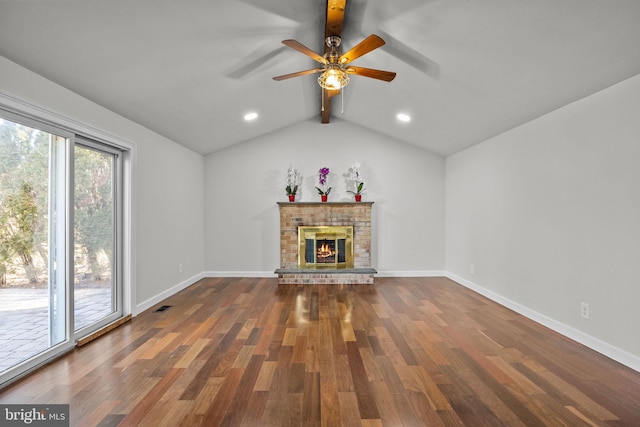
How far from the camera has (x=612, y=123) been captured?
265 cm

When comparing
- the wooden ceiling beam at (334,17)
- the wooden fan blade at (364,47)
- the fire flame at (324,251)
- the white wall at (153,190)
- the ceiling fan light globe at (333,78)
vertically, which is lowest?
the fire flame at (324,251)

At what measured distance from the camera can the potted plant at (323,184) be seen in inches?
228

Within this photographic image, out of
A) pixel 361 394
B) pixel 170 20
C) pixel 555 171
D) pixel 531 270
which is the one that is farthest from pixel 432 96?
pixel 361 394

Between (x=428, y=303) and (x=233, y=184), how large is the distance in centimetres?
383

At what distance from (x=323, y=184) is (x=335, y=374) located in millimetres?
3909

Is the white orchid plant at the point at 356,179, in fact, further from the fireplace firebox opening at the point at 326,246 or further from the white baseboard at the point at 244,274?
the white baseboard at the point at 244,274

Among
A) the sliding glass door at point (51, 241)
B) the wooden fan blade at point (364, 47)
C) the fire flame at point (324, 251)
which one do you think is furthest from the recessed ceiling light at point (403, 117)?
the sliding glass door at point (51, 241)

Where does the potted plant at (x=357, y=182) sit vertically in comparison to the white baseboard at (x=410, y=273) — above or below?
above

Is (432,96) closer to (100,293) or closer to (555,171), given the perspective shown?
(555,171)

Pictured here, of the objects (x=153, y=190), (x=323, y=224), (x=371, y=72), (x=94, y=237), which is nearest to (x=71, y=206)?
(x=94, y=237)

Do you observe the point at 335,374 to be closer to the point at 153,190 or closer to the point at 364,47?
the point at 364,47

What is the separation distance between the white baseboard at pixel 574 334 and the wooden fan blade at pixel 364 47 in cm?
303

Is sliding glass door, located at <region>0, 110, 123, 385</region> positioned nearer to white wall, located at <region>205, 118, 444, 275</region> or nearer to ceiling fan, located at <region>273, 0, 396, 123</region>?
ceiling fan, located at <region>273, 0, 396, 123</region>

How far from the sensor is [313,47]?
11.5ft
